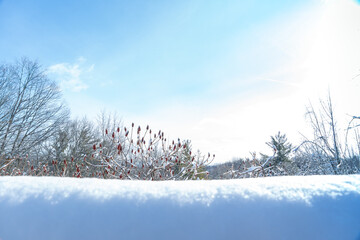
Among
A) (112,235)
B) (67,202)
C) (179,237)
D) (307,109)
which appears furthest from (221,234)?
(307,109)

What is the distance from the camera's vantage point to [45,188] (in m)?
0.44

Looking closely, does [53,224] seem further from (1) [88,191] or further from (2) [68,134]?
(2) [68,134]

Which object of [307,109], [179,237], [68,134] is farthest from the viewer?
[68,134]

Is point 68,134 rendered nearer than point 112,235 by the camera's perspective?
No

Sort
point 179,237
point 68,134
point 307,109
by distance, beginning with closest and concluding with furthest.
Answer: point 179,237 < point 307,109 < point 68,134

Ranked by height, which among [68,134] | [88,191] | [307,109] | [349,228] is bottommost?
[349,228]

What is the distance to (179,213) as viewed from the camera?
377 millimetres

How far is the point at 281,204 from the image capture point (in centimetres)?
39

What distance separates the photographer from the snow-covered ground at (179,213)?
1.17 ft

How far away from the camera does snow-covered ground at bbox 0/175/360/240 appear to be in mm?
356

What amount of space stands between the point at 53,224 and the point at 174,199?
25 cm

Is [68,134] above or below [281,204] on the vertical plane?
above

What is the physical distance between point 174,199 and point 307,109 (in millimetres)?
6570

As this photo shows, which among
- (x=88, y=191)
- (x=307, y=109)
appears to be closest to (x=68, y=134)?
(x=307, y=109)
